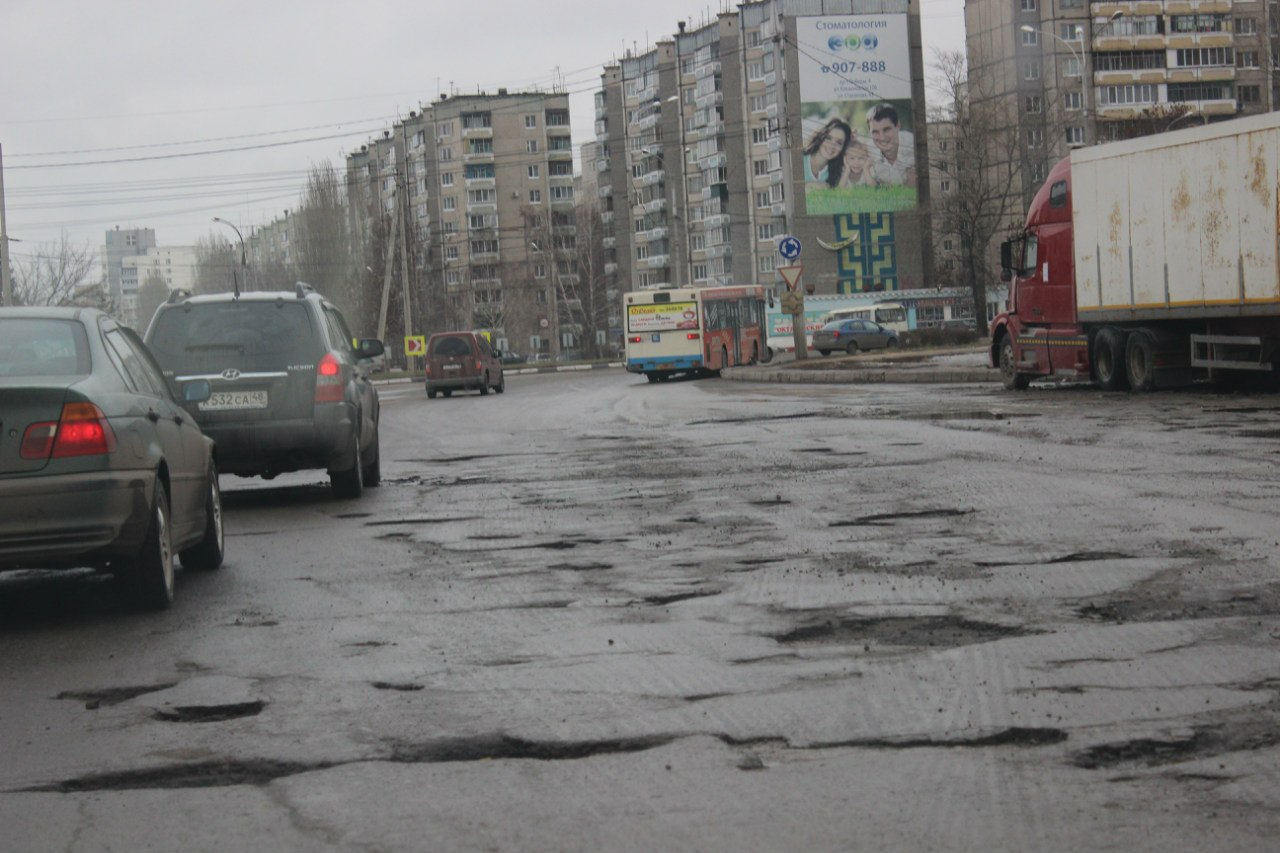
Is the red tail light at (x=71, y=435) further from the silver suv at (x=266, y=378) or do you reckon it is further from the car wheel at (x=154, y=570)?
the silver suv at (x=266, y=378)

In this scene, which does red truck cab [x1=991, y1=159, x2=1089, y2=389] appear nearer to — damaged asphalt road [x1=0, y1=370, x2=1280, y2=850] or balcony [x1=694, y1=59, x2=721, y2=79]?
damaged asphalt road [x1=0, y1=370, x2=1280, y2=850]

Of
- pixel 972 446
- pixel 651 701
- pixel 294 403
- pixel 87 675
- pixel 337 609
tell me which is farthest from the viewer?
pixel 972 446

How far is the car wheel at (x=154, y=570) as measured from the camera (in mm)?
8156

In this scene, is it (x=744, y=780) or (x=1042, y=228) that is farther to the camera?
(x=1042, y=228)

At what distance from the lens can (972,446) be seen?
53.6 ft

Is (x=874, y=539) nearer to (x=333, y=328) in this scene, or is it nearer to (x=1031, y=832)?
(x=1031, y=832)

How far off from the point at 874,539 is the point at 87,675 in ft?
15.1

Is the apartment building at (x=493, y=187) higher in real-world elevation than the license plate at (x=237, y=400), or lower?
higher

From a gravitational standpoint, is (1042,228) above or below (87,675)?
above

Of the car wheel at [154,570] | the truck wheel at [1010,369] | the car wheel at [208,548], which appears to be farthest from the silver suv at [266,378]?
the truck wheel at [1010,369]

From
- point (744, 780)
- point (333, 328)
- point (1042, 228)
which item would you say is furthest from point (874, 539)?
point (1042, 228)

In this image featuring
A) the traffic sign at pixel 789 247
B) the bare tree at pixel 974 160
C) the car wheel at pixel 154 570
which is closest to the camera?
the car wheel at pixel 154 570

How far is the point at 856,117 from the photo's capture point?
98.8 metres

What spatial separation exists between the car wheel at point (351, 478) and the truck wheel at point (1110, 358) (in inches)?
583
